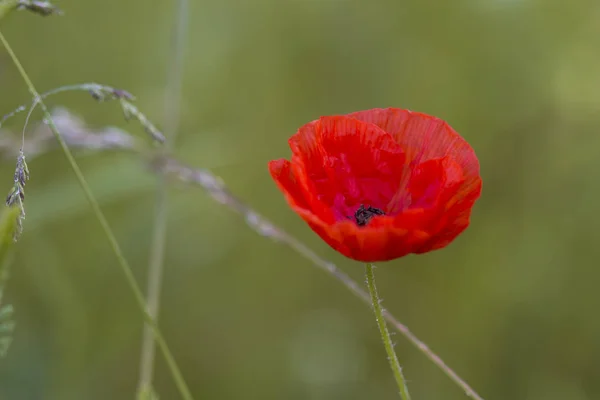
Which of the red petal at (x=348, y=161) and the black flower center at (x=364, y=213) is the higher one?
the red petal at (x=348, y=161)

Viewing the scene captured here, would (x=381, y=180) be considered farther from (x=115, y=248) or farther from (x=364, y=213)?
(x=115, y=248)

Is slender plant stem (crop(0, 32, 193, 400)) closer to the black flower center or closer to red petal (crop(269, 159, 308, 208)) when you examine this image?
red petal (crop(269, 159, 308, 208))

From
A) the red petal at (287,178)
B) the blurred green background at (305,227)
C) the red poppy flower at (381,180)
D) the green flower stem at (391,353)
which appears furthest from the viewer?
the blurred green background at (305,227)

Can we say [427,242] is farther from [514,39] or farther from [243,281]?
[514,39]

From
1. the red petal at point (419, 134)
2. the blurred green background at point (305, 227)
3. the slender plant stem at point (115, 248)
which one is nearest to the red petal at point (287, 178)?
the red petal at point (419, 134)

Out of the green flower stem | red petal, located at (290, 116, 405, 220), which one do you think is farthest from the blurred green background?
the green flower stem

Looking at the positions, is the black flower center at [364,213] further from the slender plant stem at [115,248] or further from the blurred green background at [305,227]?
the blurred green background at [305,227]

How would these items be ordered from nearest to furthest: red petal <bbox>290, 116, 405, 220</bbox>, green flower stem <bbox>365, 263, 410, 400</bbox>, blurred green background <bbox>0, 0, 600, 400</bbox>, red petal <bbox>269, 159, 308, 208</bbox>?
green flower stem <bbox>365, 263, 410, 400</bbox> → red petal <bbox>269, 159, 308, 208</bbox> → red petal <bbox>290, 116, 405, 220</bbox> → blurred green background <bbox>0, 0, 600, 400</bbox>
